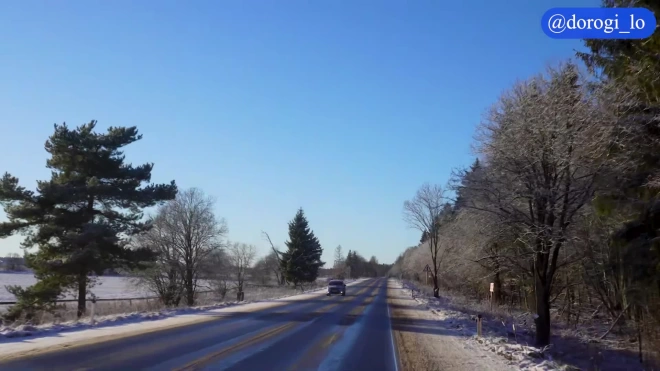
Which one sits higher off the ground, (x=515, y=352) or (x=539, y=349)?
(x=515, y=352)

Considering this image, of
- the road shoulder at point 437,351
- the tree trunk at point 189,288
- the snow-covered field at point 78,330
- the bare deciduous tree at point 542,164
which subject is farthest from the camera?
the tree trunk at point 189,288

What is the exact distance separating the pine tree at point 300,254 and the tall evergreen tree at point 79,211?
168 ft

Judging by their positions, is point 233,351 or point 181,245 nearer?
point 233,351

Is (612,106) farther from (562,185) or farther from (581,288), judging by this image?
(581,288)

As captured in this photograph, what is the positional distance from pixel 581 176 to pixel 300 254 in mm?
66040

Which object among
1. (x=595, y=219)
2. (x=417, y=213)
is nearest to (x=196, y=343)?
(x=595, y=219)

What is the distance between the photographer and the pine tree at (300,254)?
83.3 metres

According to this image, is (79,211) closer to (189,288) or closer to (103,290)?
(189,288)

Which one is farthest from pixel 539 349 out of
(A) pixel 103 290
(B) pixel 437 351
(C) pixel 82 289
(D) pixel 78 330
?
(A) pixel 103 290

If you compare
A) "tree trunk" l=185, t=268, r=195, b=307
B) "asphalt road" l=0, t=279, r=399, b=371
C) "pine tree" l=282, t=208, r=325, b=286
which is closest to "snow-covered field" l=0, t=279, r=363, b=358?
"asphalt road" l=0, t=279, r=399, b=371

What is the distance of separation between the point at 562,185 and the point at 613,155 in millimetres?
4190

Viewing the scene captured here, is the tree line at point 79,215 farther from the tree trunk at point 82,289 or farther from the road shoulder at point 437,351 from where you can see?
the road shoulder at point 437,351

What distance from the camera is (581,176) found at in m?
19.6

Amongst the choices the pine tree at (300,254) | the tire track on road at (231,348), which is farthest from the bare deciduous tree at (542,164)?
the pine tree at (300,254)
